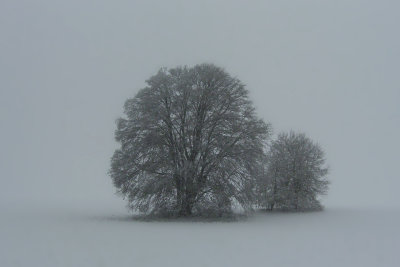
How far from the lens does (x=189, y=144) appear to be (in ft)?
115

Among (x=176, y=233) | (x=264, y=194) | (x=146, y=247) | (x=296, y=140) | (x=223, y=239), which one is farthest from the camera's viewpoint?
(x=296, y=140)

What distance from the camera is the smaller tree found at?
47.1 m

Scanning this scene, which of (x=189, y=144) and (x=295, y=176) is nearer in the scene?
(x=189, y=144)

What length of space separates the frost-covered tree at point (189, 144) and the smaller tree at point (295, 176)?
1235 centimetres

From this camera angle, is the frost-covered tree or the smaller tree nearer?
A: the frost-covered tree

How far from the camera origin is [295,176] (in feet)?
156

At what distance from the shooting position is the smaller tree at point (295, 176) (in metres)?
47.1

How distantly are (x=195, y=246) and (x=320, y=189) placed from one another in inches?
1279

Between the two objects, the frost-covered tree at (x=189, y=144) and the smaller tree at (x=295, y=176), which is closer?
the frost-covered tree at (x=189, y=144)

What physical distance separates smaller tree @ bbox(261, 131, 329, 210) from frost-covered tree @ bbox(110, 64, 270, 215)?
12.3 metres

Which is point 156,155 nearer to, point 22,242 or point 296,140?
point 22,242

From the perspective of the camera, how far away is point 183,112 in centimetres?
3525

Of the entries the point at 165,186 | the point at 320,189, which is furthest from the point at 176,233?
the point at 320,189

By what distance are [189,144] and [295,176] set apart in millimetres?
17396
